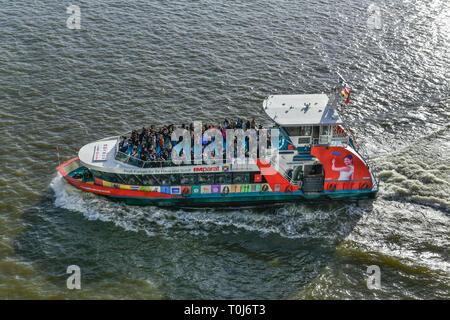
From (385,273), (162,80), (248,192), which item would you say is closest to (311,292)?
(385,273)

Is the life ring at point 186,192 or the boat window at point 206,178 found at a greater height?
the boat window at point 206,178

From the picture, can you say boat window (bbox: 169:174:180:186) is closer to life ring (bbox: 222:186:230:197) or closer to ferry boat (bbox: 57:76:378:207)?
ferry boat (bbox: 57:76:378:207)

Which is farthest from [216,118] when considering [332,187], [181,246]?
[181,246]

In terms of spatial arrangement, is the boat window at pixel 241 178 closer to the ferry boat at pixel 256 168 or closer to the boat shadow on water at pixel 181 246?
the ferry boat at pixel 256 168

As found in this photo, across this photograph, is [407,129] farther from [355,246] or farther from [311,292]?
[311,292]

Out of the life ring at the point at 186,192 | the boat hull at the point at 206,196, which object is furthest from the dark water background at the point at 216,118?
the life ring at the point at 186,192
